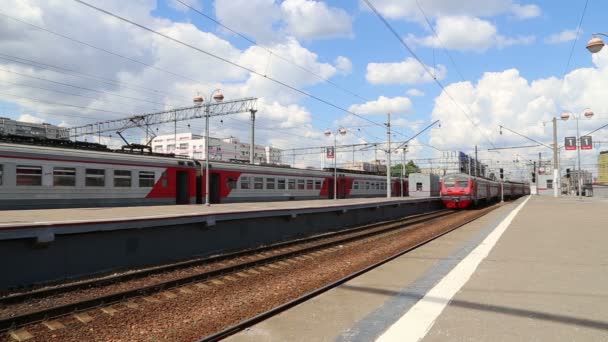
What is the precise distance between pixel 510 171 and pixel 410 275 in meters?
101

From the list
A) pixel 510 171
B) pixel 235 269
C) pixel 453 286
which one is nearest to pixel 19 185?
pixel 235 269

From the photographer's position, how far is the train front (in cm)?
3422

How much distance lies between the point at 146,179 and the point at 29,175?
506 centimetres

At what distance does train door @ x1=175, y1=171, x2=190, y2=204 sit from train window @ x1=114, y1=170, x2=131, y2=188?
294 cm

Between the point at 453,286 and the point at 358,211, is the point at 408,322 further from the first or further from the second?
the point at 358,211

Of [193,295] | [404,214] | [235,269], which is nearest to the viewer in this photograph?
[193,295]

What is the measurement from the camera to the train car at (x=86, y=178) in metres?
14.8

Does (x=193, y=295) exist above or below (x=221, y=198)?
below

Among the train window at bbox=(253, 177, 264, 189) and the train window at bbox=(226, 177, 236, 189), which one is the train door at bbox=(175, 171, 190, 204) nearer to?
the train window at bbox=(226, 177, 236, 189)

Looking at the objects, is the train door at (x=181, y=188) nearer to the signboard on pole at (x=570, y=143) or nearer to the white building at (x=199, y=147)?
the signboard on pole at (x=570, y=143)

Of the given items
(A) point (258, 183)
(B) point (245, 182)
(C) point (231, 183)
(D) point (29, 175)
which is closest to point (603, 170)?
(A) point (258, 183)

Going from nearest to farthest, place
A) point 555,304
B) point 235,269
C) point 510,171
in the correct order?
1. point 555,304
2. point 235,269
3. point 510,171

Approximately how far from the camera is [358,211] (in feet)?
76.3

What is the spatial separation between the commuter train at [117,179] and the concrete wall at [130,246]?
7.25 m
